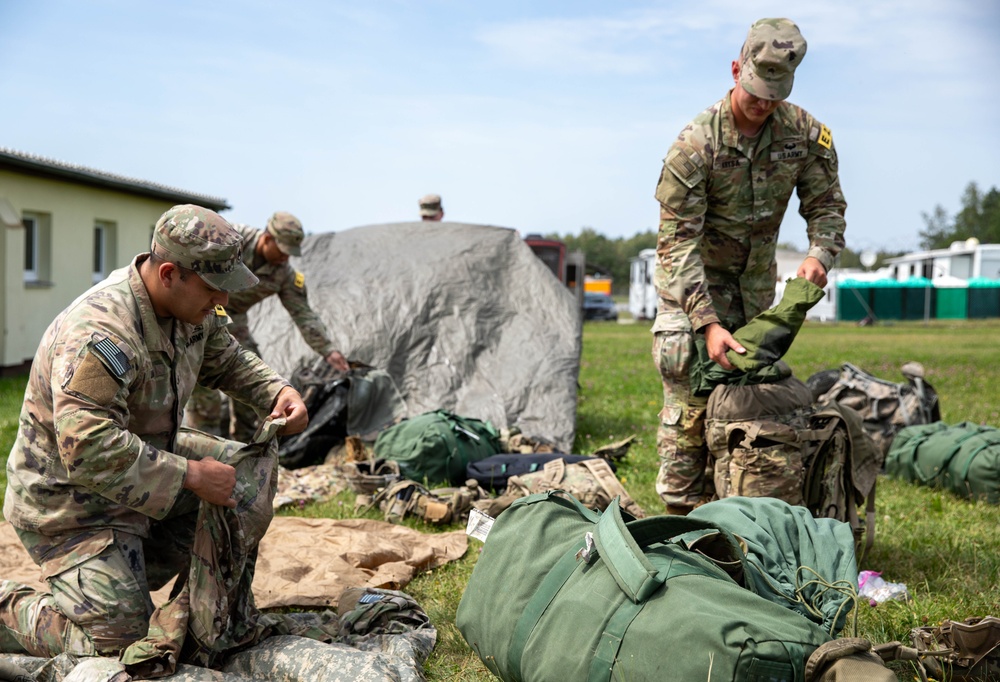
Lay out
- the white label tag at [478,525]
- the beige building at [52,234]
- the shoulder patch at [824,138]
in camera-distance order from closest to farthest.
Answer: the white label tag at [478,525] → the shoulder patch at [824,138] → the beige building at [52,234]

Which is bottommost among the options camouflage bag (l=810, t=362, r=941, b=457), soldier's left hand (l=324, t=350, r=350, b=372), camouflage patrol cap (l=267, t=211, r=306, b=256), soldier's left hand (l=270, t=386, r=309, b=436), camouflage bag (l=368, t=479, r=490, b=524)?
camouflage bag (l=368, t=479, r=490, b=524)

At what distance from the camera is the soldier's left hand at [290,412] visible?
317 cm

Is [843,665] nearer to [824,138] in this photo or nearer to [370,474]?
[824,138]

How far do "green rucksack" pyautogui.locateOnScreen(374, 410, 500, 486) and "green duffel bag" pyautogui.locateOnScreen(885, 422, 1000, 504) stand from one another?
2625 millimetres

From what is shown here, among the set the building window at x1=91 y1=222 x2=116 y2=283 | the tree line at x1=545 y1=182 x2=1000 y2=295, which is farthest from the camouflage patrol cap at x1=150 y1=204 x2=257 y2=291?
the tree line at x1=545 y1=182 x2=1000 y2=295

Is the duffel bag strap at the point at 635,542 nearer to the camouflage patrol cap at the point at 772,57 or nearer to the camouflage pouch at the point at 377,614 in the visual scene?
the camouflage pouch at the point at 377,614

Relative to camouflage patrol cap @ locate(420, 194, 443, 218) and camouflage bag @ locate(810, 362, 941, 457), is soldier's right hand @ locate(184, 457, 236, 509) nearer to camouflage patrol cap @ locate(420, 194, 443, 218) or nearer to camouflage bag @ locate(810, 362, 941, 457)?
camouflage bag @ locate(810, 362, 941, 457)

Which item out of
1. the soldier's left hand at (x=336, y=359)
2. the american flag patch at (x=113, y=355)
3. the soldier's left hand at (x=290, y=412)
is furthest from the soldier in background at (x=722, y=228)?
the soldier's left hand at (x=336, y=359)

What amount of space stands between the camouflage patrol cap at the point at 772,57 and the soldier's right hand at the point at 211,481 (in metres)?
2.50

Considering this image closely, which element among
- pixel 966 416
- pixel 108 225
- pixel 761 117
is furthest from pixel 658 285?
pixel 108 225

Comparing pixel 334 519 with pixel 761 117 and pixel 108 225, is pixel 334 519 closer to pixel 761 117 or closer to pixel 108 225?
pixel 761 117

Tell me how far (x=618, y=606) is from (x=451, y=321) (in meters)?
5.86

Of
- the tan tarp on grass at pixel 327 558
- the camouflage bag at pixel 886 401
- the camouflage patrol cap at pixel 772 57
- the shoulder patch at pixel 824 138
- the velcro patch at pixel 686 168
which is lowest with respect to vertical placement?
the tan tarp on grass at pixel 327 558

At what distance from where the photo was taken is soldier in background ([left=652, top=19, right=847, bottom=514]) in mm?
3969
